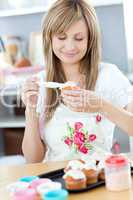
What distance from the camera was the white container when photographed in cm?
122

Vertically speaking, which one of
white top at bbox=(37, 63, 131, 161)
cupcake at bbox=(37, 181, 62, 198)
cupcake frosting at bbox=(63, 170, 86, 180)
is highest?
white top at bbox=(37, 63, 131, 161)

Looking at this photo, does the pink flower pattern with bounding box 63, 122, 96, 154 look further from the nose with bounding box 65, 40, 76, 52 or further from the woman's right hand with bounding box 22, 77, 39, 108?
the nose with bounding box 65, 40, 76, 52

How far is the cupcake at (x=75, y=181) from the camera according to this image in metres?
1.22

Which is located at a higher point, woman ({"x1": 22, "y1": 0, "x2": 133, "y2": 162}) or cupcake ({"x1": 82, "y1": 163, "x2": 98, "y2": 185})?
woman ({"x1": 22, "y1": 0, "x2": 133, "y2": 162})

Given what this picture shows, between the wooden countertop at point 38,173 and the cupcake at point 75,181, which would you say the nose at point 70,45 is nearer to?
the wooden countertop at point 38,173

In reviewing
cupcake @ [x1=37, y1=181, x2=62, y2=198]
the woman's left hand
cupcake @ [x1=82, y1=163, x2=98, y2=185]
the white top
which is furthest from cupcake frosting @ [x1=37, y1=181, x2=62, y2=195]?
the white top

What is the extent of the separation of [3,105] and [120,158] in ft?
6.27

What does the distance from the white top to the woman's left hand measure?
17 cm

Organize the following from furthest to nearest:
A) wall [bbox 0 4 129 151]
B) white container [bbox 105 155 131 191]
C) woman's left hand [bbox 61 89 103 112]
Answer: wall [bbox 0 4 129 151] → woman's left hand [bbox 61 89 103 112] → white container [bbox 105 155 131 191]

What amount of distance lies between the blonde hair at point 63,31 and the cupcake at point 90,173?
512mm

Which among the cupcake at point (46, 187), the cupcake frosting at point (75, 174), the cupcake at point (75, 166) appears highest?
the cupcake at point (75, 166)


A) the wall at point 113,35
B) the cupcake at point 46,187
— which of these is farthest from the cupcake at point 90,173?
the wall at point 113,35

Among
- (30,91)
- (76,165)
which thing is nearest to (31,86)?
(30,91)

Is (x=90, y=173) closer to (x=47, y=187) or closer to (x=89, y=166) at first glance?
(x=89, y=166)
